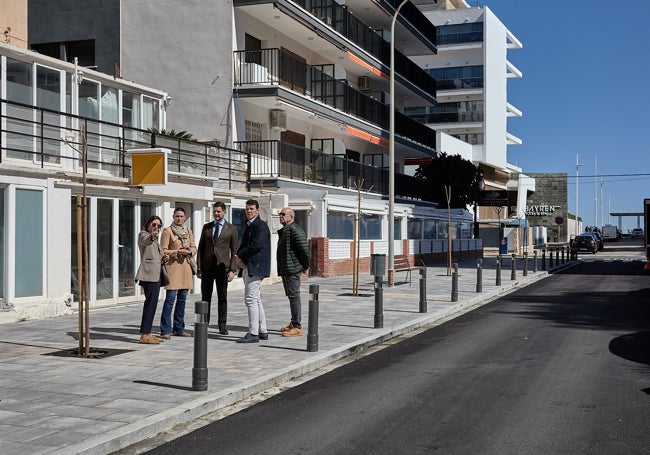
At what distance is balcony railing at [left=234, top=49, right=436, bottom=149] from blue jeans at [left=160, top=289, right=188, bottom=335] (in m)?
14.9

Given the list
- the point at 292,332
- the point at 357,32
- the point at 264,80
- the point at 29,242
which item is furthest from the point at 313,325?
the point at 357,32

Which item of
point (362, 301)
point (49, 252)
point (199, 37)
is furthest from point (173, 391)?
point (199, 37)

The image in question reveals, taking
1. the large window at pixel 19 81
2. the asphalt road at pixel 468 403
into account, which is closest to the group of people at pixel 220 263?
the asphalt road at pixel 468 403

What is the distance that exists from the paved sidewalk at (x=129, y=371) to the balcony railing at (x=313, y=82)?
1182cm

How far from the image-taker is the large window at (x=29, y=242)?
44.9 feet

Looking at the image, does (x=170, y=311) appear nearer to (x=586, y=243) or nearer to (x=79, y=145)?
(x=79, y=145)

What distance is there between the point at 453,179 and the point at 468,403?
35073 millimetres

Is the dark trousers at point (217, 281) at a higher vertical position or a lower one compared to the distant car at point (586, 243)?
lower

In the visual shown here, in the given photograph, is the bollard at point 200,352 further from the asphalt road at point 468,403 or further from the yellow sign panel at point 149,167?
the yellow sign panel at point 149,167

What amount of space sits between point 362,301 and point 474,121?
5630 centimetres

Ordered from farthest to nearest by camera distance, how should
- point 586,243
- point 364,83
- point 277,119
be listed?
point 586,243
point 364,83
point 277,119

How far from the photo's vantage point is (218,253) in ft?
37.6

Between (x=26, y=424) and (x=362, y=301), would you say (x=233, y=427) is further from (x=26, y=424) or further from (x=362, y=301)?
(x=362, y=301)

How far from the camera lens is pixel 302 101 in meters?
27.4
